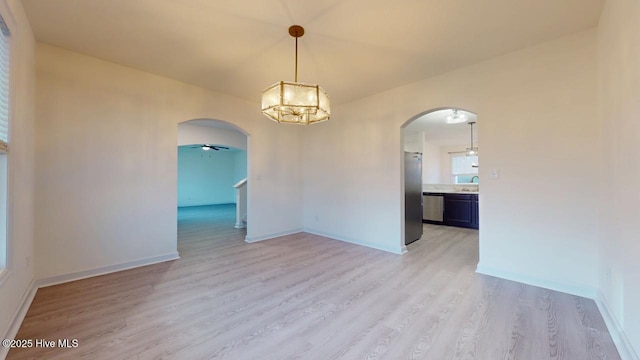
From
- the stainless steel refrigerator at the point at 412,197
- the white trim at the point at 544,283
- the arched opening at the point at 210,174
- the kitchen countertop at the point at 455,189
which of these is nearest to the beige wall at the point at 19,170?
the arched opening at the point at 210,174

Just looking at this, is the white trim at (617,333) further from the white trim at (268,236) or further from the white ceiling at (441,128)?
the white trim at (268,236)

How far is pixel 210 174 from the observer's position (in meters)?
11.9

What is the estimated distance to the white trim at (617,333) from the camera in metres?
1.68

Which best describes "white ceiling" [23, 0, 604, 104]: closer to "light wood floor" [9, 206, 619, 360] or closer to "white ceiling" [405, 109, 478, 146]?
"white ceiling" [405, 109, 478, 146]

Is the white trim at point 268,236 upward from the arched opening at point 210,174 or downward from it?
downward

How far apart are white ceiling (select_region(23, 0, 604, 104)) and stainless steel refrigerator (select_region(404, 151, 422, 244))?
1.73 meters

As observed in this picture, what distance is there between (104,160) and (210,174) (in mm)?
8938

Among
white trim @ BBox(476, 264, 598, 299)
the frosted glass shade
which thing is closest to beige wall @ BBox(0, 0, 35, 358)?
the frosted glass shade

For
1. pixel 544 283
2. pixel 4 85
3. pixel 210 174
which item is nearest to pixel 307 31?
pixel 4 85

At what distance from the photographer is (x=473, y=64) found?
3346mm

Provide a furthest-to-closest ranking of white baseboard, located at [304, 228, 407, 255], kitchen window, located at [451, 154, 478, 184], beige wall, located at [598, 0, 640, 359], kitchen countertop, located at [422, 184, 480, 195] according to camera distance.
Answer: kitchen window, located at [451, 154, 478, 184], kitchen countertop, located at [422, 184, 480, 195], white baseboard, located at [304, 228, 407, 255], beige wall, located at [598, 0, 640, 359]

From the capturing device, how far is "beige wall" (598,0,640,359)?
1.64m

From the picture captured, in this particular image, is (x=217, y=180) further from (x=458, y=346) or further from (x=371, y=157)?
(x=458, y=346)

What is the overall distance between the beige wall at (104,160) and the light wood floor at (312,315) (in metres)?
0.42
